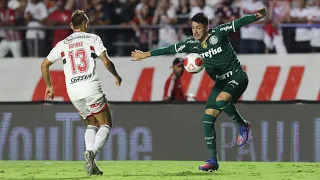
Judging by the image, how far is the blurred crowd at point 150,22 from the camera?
1967 centimetres

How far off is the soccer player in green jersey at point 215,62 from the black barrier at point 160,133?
3.75 m

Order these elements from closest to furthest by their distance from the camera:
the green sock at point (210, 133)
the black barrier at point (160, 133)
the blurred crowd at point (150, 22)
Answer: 1. the green sock at point (210, 133)
2. the black barrier at point (160, 133)
3. the blurred crowd at point (150, 22)

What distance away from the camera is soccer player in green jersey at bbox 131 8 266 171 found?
12953mm

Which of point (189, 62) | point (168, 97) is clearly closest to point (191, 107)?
point (168, 97)

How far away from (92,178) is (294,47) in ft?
28.6

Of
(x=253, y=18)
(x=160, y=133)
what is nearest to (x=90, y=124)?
(x=253, y=18)

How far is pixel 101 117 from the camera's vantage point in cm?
1259

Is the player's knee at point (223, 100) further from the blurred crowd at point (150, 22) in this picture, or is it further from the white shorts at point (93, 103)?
the blurred crowd at point (150, 22)

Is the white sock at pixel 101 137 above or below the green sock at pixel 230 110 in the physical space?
below

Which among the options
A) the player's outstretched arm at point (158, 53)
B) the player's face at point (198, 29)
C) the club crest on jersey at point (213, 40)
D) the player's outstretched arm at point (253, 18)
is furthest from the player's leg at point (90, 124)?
the player's outstretched arm at point (253, 18)

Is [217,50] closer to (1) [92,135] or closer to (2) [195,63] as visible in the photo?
(2) [195,63]

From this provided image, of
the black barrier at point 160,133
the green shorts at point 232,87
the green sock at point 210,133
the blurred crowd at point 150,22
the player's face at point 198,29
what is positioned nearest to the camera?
the player's face at point 198,29

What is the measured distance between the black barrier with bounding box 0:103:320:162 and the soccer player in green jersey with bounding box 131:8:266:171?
3748 millimetres

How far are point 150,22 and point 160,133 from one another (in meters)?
4.04
